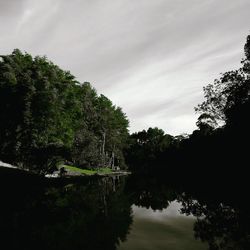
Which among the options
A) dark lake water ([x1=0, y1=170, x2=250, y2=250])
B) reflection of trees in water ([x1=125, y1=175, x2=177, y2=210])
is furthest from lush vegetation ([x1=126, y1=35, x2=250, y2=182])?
dark lake water ([x1=0, y1=170, x2=250, y2=250])

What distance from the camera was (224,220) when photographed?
14.1 meters

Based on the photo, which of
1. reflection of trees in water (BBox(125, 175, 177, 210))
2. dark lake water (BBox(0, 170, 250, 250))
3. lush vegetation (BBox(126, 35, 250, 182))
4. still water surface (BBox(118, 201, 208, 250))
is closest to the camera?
still water surface (BBox(118, 201, 208, 250))

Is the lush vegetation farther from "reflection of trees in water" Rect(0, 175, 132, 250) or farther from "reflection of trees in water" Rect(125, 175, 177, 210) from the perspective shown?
"reflection of trees in water" Rect(0, 175, 132, 250)

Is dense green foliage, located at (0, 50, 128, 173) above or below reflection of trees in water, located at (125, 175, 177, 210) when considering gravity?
above

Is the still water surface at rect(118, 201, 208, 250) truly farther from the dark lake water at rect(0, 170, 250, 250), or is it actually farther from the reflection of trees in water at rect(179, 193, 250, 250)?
the reflection of trees in water at rect(179, 193, 250, 250)

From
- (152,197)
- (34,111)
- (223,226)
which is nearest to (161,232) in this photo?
(223,226)

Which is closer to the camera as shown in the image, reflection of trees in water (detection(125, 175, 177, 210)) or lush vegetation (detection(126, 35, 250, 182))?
reflection of trees in water (detection(125, 175, 177, 210))

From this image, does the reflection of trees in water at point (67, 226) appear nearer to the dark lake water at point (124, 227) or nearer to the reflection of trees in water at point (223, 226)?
the dark lake water at point (124, 227)

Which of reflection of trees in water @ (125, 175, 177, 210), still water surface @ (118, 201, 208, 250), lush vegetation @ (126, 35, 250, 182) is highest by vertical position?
lush vegetation @ (126, 35, 250, 182)

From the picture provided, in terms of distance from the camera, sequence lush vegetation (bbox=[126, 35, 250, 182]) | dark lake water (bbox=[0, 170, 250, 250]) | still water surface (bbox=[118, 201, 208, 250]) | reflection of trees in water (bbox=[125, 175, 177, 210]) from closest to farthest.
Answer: still water surface (bbox=[118, 201, 208, 250]) < dark lake water (bbox=[0, 170, 250, 250]) < reflection of trees in water (bbox=[125, 175, 177, 210]) < lush vegetation (bbox=[126, 35, 250, 182])

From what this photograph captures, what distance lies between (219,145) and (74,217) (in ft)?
135

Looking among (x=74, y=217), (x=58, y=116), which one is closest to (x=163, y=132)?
(x=58, y=116)

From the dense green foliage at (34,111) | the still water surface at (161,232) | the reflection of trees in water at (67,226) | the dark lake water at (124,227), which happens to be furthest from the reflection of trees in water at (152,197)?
the dense green foliage at (34,111)

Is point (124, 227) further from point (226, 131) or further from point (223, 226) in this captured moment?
point (226, 131)
